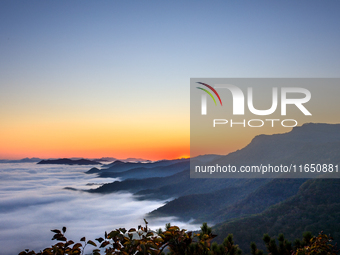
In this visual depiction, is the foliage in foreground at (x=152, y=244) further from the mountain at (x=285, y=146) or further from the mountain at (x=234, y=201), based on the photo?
the mountain at (x=285, y=146)

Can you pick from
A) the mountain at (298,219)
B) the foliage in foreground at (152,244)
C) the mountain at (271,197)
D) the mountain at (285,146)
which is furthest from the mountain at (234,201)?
the foliage in foreground at (152,244)

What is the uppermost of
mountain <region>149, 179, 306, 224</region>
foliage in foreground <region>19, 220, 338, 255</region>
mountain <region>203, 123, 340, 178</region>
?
mountain <region>203, 123, 340, 178</region>

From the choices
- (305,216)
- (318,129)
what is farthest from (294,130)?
(305,216)

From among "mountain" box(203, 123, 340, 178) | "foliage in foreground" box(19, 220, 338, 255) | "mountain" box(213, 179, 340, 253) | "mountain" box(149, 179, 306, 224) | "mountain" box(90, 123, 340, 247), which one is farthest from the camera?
"mountain" box(203, 123, 340, 178)

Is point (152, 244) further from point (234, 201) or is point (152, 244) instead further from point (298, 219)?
point (234, 201)

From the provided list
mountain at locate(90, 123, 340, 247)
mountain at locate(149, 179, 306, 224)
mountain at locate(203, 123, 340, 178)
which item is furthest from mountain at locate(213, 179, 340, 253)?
mountain at locate(203, 123, 340, 178)

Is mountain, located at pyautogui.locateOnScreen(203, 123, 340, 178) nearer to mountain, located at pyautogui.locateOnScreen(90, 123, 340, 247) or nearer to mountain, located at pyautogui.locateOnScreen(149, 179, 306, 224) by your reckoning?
mountain, located at pyautogui.locateOnScreen(90, 123, 340, 247)

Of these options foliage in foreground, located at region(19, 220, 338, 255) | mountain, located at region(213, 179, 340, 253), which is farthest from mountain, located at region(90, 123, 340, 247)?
foliage in foreground, located at region(19, 220, 338, 255)

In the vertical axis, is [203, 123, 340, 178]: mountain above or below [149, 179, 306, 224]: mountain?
above

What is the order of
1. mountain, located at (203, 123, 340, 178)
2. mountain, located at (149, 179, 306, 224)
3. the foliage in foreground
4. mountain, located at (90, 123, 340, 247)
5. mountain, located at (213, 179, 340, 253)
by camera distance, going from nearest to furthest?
the foliage in foreground
mountain, located at (213, 179, 340, 253)
mountain, located at (90, 123, 340, 247)
mountain, located at (149, 179, 306, 224)
mountain, located at (203, 123, 340, 178)

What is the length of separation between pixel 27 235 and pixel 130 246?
22238 cm

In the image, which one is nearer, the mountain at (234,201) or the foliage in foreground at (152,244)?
the foliage in foreground at (152,244)

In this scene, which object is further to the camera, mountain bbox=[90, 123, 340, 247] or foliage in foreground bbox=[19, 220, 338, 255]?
mountain bbox=[90, 123, 340, 247]

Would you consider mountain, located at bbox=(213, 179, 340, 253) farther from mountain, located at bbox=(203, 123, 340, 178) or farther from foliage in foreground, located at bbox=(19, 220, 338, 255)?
mountain, located at bbox=(203, 123, 340, 178)
